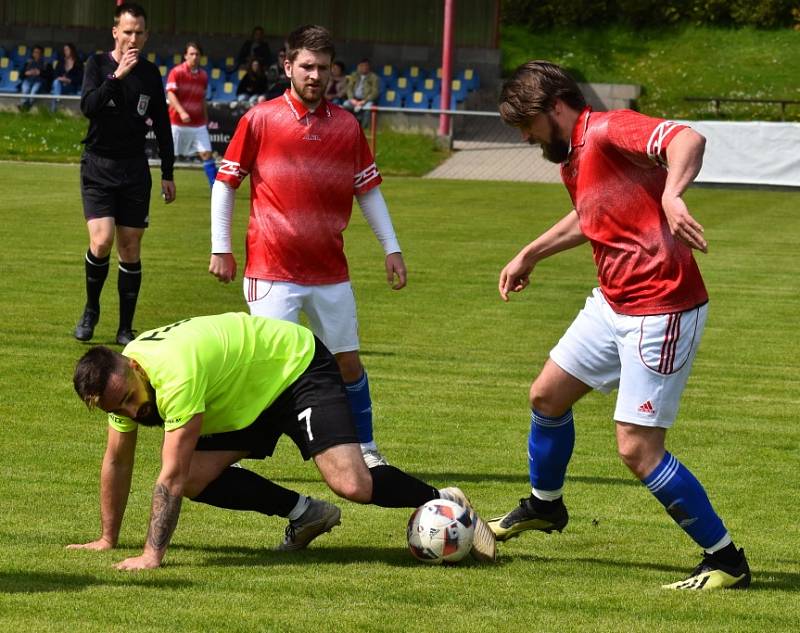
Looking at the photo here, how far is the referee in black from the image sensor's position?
1066 centimetres

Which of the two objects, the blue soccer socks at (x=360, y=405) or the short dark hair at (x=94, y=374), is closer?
the short dark hair at (x=94, y=374)

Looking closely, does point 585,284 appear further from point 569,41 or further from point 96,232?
point 569,41

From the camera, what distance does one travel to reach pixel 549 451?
614 centimetres

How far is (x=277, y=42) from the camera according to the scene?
4075 cm

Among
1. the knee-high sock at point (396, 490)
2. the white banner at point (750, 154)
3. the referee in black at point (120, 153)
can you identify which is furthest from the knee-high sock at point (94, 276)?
the white banner at point (750, 154)

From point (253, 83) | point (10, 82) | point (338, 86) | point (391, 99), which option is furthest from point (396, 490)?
point (10, 82)

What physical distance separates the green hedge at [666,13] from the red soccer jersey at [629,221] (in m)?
Result: 38.4

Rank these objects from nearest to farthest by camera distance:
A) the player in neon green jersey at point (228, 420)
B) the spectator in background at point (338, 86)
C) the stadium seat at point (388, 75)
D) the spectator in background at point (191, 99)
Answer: the player in neon green jersey at point (228, 420)
the spectator in background at point (191, 99)
the spectator in background at point (338, 86)
the stadium seat at point (388, 75)

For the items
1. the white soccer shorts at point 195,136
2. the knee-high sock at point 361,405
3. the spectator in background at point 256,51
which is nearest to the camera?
the knee-high sock at point 361,405

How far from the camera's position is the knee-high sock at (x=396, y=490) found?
5.95m

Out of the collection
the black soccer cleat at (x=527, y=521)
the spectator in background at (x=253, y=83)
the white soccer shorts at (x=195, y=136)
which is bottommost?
the spectator in background at (x=253, y=83)

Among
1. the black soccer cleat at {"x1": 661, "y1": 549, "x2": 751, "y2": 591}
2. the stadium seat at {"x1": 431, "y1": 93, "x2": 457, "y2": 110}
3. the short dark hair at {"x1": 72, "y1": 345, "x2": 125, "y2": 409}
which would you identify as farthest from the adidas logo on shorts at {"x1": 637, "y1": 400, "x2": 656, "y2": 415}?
the stadium seat at {"x1": 431, "y1": 93, "x2": 457, "y2": 110}

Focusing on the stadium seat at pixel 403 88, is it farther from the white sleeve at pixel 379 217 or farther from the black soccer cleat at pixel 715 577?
the black soccer cleat at pixel 715 577

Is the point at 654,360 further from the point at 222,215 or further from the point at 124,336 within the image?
the point at 124,336
